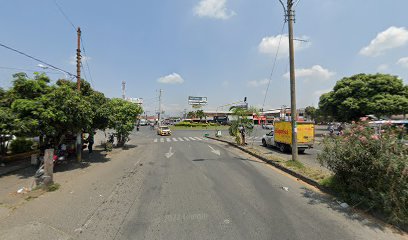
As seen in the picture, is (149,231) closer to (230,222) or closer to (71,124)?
(230,222)

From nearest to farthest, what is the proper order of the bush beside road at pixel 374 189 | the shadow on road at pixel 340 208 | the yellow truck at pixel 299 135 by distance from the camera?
the bush beside road at pixel 374 189 → the shadow on road at pixel 340 208 → the yellow truck at pixel 299 135

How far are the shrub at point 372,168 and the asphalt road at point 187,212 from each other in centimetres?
50

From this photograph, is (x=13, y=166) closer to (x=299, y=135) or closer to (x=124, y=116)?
(x=124, y=116)

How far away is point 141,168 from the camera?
37.2 ft

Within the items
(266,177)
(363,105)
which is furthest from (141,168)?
(363,105)

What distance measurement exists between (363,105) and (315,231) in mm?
33558

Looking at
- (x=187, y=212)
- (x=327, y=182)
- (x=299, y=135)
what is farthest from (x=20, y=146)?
(x=299, y=135)

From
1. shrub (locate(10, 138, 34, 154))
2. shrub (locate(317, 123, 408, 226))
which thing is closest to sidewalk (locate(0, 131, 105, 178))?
shrub (locate(10, 138, 34, 154))

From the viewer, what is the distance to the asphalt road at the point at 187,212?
14.8 feet

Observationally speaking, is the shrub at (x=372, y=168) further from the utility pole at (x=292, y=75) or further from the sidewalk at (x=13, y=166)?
the sidewalk at (x=13, y=166)

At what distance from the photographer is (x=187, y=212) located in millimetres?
5512

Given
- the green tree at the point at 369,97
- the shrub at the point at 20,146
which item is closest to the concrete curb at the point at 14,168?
the shrub at the point at 20,146

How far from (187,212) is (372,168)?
174 inches

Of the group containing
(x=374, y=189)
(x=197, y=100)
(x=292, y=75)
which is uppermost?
(x=197, y=100)
